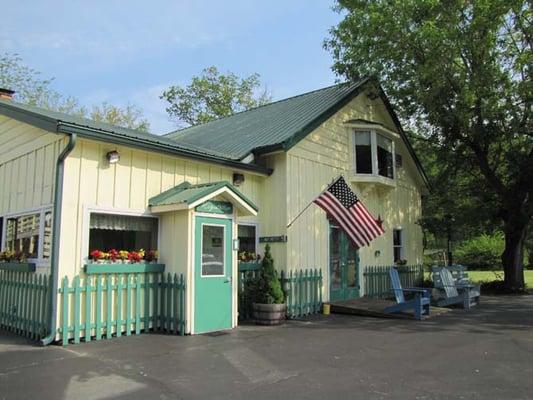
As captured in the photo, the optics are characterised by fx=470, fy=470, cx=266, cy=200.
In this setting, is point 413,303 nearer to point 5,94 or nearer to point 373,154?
point 373,154

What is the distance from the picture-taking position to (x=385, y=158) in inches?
588

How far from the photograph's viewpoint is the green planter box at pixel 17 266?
8.73 m

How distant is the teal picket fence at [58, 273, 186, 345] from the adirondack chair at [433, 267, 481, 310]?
7870mm

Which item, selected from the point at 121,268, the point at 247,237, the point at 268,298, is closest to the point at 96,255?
the point at 121,268

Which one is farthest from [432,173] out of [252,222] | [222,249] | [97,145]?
[97,145]

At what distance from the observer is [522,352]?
751cm

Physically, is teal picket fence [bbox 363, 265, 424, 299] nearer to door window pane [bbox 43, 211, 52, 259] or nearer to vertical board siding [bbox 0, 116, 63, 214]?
door window pane [bbox 43, 211, 52, 259]

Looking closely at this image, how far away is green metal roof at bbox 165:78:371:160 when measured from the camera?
11906 mm

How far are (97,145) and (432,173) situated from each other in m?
23.4

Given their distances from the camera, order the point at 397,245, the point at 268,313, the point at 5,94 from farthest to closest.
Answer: the point at 397,245, the point at 5,94, the point at 268,313

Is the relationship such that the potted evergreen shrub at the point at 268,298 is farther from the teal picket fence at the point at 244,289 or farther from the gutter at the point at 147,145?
the gutter at the point at 147,145

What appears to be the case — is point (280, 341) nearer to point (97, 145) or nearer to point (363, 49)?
point (97, 145)

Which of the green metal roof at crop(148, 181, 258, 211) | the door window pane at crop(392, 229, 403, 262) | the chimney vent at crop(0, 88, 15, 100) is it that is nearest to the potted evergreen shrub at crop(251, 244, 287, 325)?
the green metal roof at crop(148, 181, 258, 211)

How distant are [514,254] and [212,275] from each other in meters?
13.9
